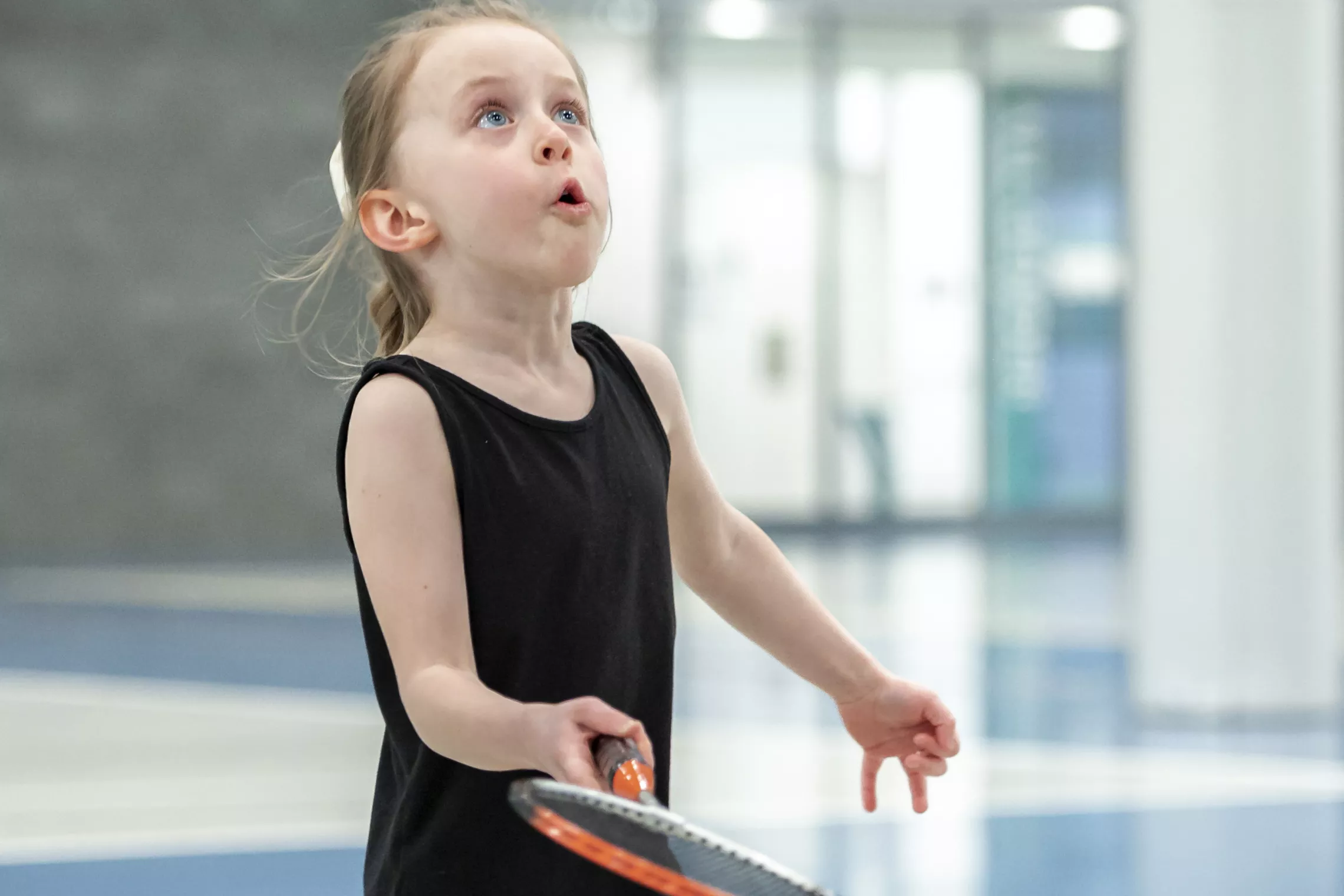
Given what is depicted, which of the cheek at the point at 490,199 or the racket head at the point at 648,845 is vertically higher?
the cheek at the point at 490,199

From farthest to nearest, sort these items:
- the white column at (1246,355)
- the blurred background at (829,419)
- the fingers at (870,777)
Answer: the white column at (1246,355) < the blurred background at (829,419) < the fingers at (870,777)

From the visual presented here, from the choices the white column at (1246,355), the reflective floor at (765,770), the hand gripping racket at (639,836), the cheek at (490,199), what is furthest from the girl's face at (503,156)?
the white column at (1246,355)

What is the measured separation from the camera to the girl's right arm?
1038 millimetres

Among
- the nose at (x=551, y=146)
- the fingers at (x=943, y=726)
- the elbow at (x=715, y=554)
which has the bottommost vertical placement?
the fingers at (x=943, y=726)

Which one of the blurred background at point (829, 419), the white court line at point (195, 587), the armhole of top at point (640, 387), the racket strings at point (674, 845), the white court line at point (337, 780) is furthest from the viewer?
the white court line at point (195, 587)

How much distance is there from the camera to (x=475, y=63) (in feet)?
3.90

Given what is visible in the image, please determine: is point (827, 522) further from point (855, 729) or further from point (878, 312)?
point (855, 729)

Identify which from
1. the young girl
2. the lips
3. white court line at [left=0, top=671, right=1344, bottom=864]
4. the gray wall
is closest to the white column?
white court line at [left=0, top=671, right=1344, bottom=864]

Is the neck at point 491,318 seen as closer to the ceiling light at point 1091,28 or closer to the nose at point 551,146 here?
the nose at point 551,146

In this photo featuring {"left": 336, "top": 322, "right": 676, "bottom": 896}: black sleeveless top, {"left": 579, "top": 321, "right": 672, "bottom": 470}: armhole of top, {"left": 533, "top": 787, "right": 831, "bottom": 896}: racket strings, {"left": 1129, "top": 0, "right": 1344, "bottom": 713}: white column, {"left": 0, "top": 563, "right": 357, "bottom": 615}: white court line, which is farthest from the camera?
{"left": 0, "top": 563, "right": 357, "bottom": 615}: white court line

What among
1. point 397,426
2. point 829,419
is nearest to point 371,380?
point 397,426

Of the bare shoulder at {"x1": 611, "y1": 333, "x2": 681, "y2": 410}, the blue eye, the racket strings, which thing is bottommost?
the racket strings

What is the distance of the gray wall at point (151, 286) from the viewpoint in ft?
37.3

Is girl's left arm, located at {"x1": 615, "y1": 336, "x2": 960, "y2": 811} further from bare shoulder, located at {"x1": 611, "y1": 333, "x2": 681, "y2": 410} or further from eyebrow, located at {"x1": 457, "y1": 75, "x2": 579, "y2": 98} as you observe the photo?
eyebrow, located at {"x1": 457, "y1": 75, "x2": 579, "y2": 98}
